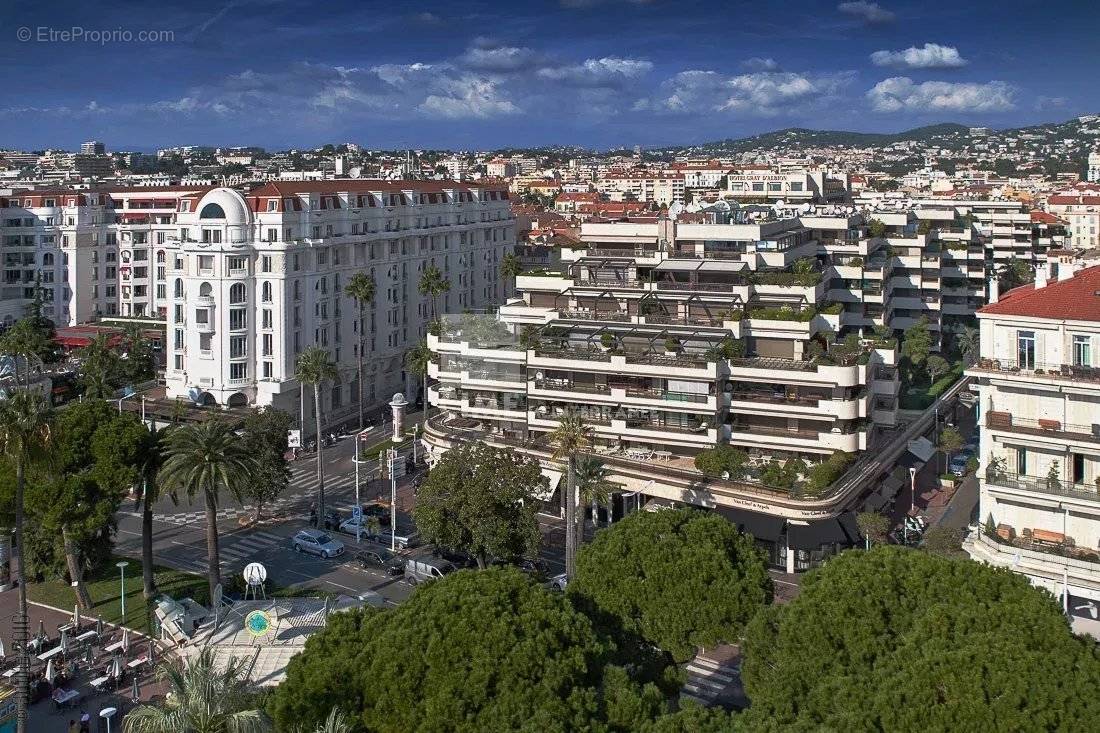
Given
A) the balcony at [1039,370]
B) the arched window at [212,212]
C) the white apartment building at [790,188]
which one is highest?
the white apartment building at [790,188]

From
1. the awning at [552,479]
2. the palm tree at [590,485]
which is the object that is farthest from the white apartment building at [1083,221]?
the palm tree at [590,485]

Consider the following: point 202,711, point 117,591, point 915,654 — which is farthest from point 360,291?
point 915,654

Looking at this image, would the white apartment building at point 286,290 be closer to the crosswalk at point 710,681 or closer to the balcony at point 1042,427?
the crosswalk at point 710,681

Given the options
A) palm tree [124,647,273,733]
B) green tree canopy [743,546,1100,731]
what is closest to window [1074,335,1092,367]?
green tree canopy [743,546,1100,731]

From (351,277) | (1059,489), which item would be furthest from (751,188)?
(1059,489)

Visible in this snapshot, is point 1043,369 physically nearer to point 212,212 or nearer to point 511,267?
point 212,212

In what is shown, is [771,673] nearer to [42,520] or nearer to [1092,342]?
[1092,342]
